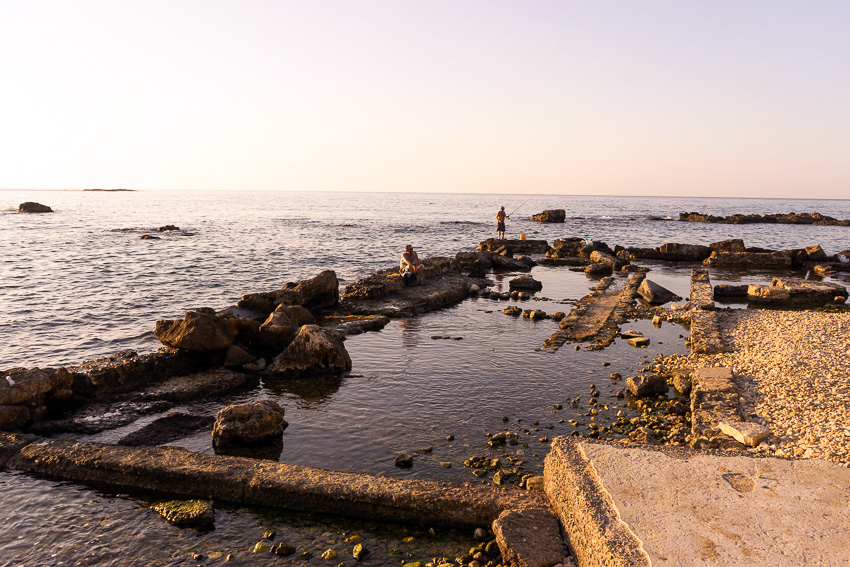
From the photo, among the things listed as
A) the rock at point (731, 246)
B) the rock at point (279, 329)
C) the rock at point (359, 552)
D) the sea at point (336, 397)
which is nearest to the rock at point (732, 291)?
the sea at point (336, 397)

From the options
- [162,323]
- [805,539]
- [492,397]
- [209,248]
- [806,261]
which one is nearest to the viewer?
[805,539]

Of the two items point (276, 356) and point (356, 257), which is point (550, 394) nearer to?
point (276, 356)

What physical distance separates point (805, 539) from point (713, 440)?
11.2ft

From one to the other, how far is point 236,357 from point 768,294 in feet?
67.5

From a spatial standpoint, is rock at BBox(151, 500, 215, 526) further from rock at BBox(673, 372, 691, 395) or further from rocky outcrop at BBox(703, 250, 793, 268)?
rocky outcrop at BBox(703, 250, 793, 268)

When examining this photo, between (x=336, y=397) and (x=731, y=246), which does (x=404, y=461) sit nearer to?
(x=336, y=397)

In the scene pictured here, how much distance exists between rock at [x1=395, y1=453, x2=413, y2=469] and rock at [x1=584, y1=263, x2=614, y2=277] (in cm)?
2303

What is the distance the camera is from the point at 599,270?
94.8 ft

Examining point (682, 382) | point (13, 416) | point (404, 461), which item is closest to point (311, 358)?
point (404, 461)

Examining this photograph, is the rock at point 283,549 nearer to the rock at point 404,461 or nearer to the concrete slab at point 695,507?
the rock at point 404,461

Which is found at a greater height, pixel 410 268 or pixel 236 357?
pixel 410 268

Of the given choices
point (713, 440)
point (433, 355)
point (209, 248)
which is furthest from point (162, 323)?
point (209, 248)

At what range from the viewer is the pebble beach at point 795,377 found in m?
7.56

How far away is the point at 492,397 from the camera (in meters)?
10.6
